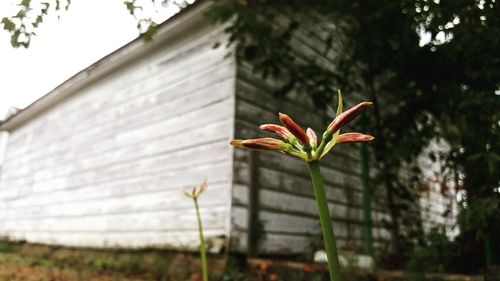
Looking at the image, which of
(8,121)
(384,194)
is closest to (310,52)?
(384,194)

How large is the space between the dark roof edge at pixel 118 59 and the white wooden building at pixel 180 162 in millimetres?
25

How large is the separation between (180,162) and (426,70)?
10.9 feet

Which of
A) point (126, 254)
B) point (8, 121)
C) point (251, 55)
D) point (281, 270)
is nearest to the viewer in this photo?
point (281, 270)

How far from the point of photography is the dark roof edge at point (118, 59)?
578 cm

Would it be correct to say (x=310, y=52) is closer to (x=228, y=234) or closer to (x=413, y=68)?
(x=413, y=68)

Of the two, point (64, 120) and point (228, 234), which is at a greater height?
point (64, 120)

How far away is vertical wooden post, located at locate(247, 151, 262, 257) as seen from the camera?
462cm

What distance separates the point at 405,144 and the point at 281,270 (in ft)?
6.18

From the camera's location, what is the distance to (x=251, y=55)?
4848 millimetres

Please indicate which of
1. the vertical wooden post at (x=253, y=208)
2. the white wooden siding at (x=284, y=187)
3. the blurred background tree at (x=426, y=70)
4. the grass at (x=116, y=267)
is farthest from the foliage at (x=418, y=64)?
the grass at (x=116, y=267)

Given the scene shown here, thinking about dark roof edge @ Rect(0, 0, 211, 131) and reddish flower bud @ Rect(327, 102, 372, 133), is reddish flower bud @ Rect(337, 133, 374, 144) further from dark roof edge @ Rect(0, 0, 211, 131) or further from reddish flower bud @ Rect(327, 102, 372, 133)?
dark roof edge @ Rect(0, 0, 211, 131)

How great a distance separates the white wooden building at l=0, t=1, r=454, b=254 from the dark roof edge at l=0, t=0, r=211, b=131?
3 cm

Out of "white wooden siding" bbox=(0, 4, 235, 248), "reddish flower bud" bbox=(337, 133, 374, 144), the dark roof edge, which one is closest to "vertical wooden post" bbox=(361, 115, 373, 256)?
"white wooden siding" bbox=(0, 4, 235, 248)

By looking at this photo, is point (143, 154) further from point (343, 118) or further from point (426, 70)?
point (343, 118)
